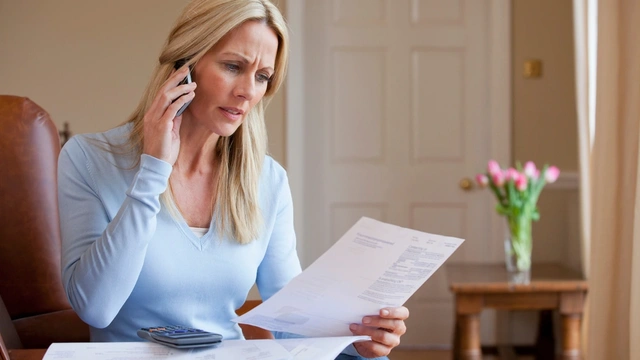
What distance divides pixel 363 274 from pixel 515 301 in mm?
2142

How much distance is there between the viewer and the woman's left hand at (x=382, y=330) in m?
1.36

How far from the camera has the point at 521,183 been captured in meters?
3.40

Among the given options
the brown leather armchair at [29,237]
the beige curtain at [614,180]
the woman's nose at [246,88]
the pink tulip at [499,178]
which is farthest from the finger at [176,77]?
the pink tulip at [499,178]

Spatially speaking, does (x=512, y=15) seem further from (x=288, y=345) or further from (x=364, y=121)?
(x=288, y=345)

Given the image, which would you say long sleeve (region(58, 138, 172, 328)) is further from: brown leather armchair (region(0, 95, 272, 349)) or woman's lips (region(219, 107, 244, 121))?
brown leather armchair (region(0, 95, 272, 349))

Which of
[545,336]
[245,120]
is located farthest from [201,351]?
[545,336]

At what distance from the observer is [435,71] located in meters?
4.30

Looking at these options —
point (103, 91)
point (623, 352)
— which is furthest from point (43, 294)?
point (103, 91)

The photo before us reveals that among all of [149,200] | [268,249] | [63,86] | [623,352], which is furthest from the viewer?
[63,86]

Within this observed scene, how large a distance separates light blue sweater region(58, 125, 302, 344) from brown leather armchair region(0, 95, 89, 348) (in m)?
0.29

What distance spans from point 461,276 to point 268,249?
6.17 feet

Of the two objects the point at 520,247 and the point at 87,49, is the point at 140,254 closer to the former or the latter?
the point at 520,247

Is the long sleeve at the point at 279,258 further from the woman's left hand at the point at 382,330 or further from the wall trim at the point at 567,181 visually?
the wall trim at the point at 567,181

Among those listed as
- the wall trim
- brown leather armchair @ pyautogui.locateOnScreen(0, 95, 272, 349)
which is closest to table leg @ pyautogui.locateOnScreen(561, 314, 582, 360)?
the wall trim
